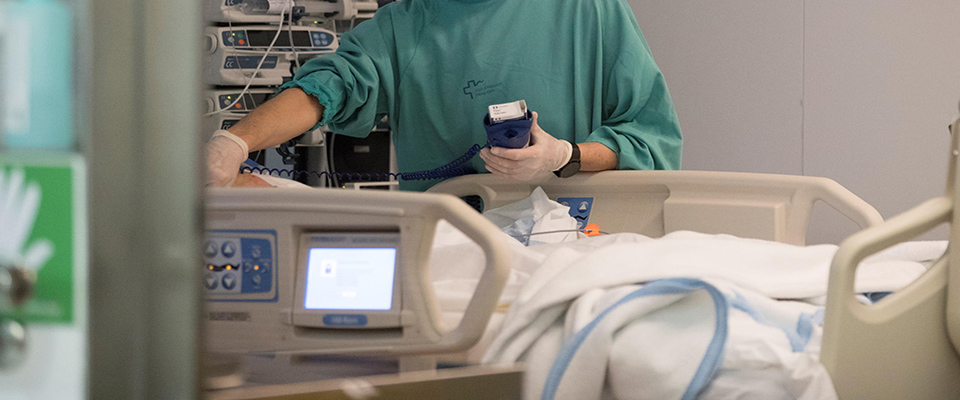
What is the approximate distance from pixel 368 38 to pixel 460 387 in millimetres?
1686

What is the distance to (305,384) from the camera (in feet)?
2.18

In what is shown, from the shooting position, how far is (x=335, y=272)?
100cm

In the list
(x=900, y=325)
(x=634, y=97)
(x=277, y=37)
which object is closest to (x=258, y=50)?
(x=277, y=37)

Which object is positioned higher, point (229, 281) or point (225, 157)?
point (225, 157)

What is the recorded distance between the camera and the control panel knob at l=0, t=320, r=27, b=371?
1.60ft

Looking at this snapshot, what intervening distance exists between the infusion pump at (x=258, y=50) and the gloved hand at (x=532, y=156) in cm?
180

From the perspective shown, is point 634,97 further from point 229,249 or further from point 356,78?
point 229,249

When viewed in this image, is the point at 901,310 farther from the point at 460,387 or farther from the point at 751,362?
the point at 460,387

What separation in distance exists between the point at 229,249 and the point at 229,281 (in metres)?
0.04

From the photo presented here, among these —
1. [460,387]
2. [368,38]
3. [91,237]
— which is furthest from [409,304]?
[368,38]

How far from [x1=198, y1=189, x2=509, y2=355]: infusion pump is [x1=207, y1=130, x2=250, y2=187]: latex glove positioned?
427mm

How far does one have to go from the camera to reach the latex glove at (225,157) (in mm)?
1499

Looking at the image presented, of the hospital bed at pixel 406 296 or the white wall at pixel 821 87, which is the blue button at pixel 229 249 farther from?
the white wall at pixel 821 87

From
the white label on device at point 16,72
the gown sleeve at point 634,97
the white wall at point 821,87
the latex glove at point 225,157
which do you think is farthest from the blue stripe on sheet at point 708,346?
the white wall at point 821,87
